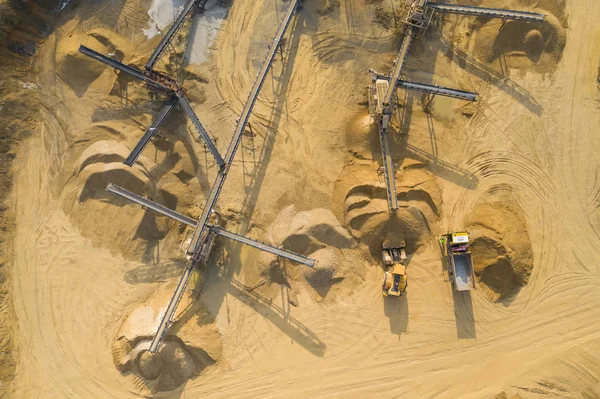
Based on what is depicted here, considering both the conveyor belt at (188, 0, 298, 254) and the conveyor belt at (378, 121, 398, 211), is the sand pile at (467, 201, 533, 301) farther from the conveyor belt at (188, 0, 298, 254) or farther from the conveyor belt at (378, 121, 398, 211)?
the conveyor belt at (188, 0, 298, 254)

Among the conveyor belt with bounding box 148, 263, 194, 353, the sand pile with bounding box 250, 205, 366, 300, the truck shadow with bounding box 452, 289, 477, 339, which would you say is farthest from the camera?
the sand pile with bounding box 250, 205, 366, 300

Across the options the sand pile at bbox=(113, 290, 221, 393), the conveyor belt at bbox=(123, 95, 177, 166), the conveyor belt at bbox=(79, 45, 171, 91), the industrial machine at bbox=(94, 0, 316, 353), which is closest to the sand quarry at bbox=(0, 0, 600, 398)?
the sand pile at bbox=(113, 290, 221, 393)

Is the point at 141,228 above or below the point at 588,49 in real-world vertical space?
below

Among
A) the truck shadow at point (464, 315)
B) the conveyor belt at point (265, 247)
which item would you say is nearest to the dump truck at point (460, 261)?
the truck shadow at point (464, 315)

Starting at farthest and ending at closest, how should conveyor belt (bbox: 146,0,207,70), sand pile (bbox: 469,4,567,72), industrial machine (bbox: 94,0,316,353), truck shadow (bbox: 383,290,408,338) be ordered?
sand pile (bbox: 469,4,567,72) < conveyor belt (bbox: 146,0,207,70) < truck shadow (bbox: 383,290,408,338) < industrial machine (bbox: 94,0,316,353)

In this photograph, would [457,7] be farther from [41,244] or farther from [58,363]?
[58,363]

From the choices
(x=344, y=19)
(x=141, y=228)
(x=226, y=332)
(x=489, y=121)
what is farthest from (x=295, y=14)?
(x=226, y=332)
